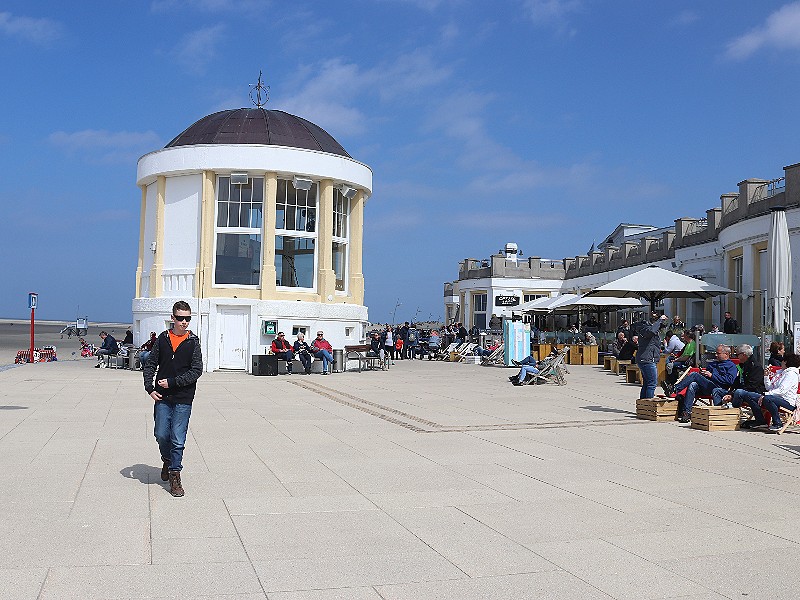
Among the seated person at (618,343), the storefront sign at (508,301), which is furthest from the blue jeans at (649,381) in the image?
the storefront sign at (508,301)

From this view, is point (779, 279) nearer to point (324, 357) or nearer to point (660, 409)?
point (660, 409)

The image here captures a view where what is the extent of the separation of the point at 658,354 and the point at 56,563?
11108mm

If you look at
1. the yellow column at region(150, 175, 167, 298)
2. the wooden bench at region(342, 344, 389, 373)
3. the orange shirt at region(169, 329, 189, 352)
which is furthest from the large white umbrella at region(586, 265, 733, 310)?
the orange shirt at region(169, 329, 189, 352)

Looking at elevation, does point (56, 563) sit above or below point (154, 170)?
below

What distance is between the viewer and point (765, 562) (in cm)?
538

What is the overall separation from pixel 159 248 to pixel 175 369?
2080 centimetres

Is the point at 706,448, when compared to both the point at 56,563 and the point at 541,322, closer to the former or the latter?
the point at 56,563

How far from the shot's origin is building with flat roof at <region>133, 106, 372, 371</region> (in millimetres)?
26484

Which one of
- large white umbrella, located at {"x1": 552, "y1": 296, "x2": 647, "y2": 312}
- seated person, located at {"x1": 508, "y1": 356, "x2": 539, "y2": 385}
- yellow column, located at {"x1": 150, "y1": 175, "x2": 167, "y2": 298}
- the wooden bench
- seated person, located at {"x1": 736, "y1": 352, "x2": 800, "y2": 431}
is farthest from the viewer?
large white umbrella, located at {"x1": 552, "y1": 296, "x2": 647, "y2": 312}

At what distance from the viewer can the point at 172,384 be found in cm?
764

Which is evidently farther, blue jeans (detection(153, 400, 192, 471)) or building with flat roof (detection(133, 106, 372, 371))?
building with flat roof (detection(133, 106, 372, 371))

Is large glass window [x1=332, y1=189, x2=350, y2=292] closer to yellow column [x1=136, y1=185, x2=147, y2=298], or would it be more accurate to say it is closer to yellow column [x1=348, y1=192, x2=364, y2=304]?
yellow column [x1=348, y1=192, x2=364, y2=304]

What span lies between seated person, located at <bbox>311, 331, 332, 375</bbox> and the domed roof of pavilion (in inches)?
259

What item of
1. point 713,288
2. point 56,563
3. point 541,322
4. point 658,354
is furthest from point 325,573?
point 541,322
